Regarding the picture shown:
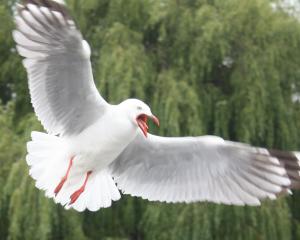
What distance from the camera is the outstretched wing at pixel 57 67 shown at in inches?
183

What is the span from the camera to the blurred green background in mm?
6480

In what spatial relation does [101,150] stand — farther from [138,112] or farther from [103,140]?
[138,112]

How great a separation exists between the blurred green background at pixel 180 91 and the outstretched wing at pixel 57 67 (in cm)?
128

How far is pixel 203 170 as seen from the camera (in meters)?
5.14

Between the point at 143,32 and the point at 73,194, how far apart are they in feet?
8.81

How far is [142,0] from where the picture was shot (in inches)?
299

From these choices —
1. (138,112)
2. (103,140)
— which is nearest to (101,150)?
(103,140)

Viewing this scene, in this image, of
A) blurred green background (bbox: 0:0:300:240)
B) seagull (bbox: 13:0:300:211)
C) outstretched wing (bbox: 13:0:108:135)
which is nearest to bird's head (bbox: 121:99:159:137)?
→ seagull (bbox: 13:0:300:211)

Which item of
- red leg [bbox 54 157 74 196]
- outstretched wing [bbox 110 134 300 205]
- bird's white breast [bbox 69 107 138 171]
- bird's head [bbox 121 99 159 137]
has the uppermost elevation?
bird's head [bbox 121 99 159 137]

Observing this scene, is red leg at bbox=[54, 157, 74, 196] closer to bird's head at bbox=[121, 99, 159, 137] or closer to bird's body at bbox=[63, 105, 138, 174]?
bird's body at bbox=[63, 105, 138, 174]

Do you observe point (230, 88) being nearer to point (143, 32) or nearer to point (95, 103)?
point (143, 32)

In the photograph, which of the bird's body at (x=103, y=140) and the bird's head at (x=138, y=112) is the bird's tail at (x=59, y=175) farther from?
the bird's head at (x=138, y=112)

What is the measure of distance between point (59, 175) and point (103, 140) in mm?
352

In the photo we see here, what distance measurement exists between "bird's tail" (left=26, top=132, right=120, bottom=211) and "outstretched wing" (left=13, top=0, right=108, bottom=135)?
13cm
